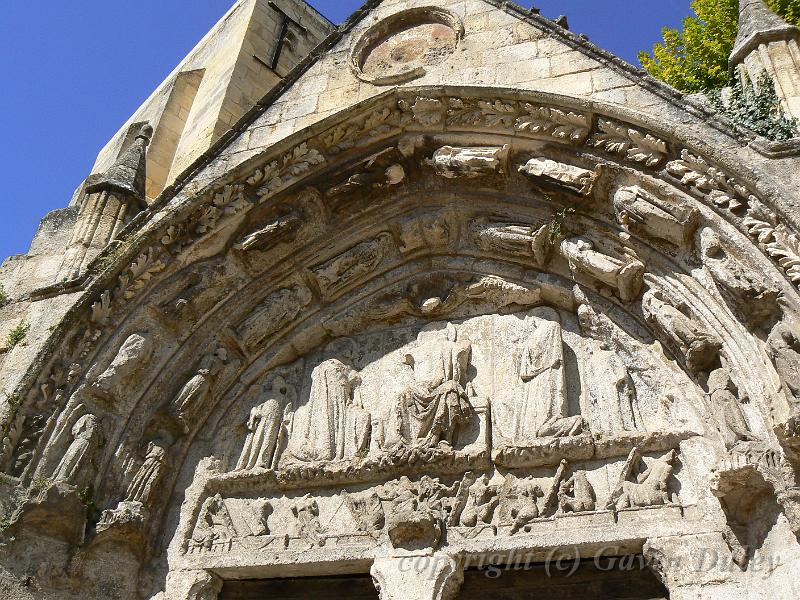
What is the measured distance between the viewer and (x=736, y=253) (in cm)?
476

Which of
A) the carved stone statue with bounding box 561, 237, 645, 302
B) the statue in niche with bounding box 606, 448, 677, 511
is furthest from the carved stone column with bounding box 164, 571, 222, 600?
the carved stone statue with bounding box 561, 237, 645, 302

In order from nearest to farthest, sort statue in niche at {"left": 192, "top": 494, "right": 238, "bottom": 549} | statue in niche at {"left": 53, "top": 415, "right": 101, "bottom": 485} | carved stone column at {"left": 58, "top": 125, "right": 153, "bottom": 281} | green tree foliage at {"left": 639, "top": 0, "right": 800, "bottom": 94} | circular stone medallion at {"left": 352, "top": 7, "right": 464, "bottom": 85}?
statue in niche at {"left": 53, "top": 415, "right": 101, "bottom": 485} < statue in niche at {"left": 192, "top": 494, "right": 238, "bottom": 549} < carved stone column at {"left": 58, "top": 125, "right": 153, "bottom": 281} < circular stone medallion at {"left": 352, "top": 7, "right": 464, "bottom": 85} < green tree foliage at {"left": 639, "top": 0, "right": 800, "bottom": 94}

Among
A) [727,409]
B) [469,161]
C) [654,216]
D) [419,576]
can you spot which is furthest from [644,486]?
[469,161]

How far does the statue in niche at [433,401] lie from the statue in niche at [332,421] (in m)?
0.21

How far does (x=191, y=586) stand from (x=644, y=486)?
111 inches

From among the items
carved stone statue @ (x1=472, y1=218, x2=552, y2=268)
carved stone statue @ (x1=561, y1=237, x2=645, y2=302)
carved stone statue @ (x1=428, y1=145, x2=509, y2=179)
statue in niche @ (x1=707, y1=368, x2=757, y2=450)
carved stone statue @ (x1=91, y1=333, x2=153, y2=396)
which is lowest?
statue in niche @ (x1=707, y1=368, x2=757, y2=450)

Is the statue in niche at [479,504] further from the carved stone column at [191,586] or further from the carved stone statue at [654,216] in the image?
the carved stone statue at [654,216]

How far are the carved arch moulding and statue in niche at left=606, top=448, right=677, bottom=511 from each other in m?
0.02

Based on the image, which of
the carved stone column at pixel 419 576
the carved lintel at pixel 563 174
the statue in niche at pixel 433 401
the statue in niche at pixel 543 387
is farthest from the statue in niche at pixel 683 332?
the carved stone column at pixel 419 576

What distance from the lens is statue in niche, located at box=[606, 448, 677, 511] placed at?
4824mm

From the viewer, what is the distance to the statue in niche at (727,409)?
14.7ft

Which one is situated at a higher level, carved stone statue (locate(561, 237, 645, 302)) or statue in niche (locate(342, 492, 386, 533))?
carved stone statue (locate(561, 237, 645, 302))

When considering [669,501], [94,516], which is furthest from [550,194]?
[94,516]

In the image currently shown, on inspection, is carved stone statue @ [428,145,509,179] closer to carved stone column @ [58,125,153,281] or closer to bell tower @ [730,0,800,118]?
bell tower @ [730,0,800,118]
